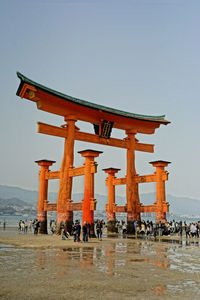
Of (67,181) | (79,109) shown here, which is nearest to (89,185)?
(67,181)

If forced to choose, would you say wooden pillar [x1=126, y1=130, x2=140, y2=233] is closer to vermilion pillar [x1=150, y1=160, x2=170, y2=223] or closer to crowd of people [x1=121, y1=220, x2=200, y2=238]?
crowd of people [x1=121, y1=220, x2=200, y2=238]

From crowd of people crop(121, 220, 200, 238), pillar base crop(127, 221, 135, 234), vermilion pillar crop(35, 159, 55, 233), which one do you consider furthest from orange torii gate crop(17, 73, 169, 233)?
crowd of people crop(121, 220, 200, 238)

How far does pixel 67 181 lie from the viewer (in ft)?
75.3

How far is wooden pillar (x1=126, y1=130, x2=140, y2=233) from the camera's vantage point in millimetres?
26812

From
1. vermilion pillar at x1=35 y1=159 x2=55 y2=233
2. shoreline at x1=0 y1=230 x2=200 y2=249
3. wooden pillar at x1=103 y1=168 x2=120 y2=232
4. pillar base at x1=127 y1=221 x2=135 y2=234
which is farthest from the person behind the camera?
wooden pillar at x1=103 y1=168 x2=120 y2=232

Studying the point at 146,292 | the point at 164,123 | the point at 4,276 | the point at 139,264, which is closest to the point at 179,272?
the point at 139,264

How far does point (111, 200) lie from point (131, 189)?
12.5ft

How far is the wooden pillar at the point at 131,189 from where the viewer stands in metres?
26.8

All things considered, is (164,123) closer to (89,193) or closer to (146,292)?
(89,193)

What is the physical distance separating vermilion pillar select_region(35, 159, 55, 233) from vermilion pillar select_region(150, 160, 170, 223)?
9766 millimetres

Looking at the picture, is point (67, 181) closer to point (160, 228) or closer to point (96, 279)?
point (160, 228)

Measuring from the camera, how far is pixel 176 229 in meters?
29.6

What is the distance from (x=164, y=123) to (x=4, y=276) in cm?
2380

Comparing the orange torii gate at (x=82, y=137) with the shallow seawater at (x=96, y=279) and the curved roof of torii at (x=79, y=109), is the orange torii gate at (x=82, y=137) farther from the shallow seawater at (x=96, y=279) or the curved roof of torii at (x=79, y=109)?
the shallow seawater at (x=96, y=279)
